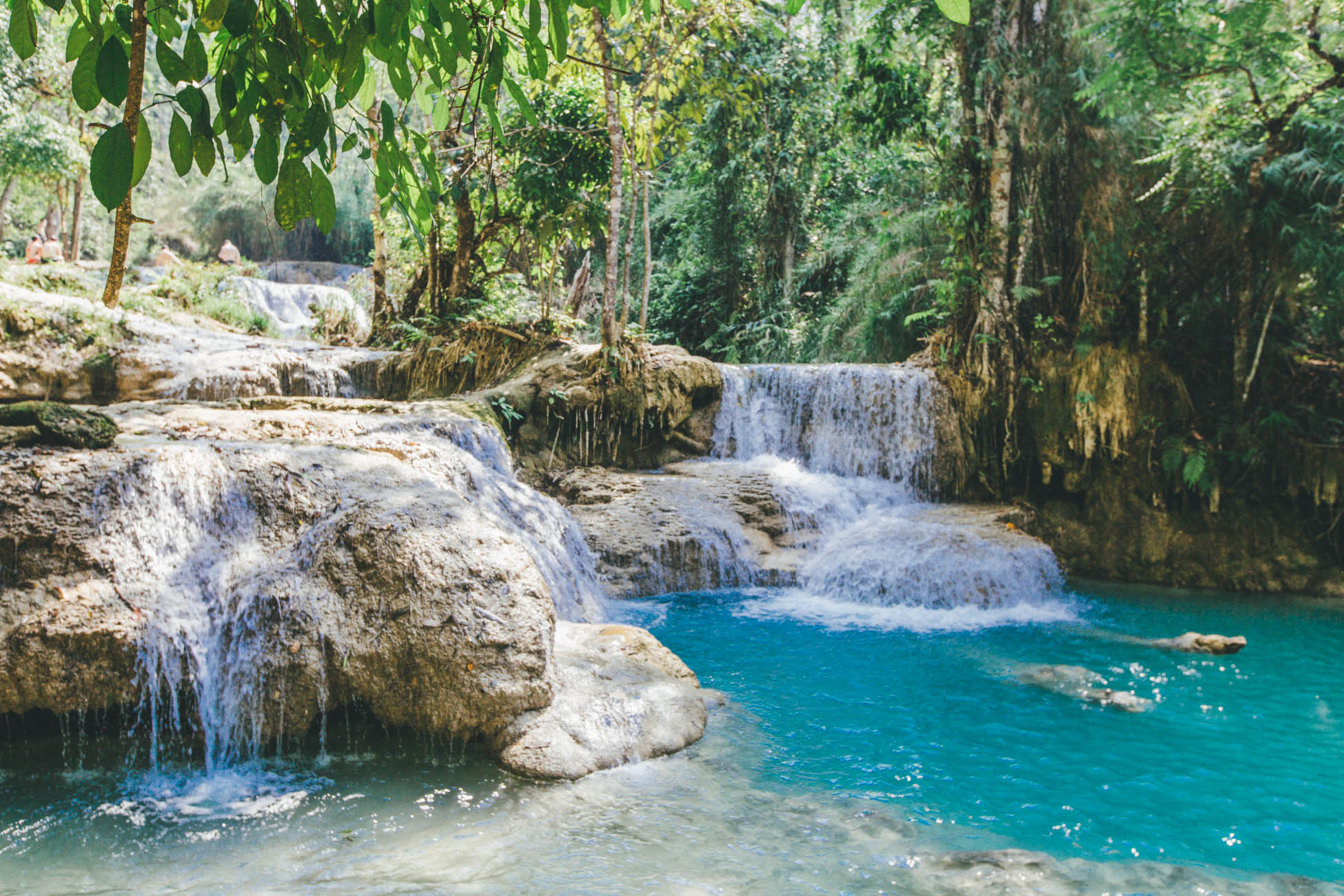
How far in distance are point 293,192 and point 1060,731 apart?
4.88m

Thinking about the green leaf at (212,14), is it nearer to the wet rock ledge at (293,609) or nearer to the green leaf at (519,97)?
the green leaf at (519,97)

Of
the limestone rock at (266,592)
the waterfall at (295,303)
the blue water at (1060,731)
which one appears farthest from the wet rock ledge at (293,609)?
the waterfall at (295,303)

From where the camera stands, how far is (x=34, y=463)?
156 inches

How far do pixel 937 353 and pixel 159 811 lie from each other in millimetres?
9588

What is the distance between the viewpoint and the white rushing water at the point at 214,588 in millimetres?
3803

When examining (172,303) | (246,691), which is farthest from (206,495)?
(172,303)

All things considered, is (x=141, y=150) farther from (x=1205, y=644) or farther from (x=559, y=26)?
(x=1205, y=644)

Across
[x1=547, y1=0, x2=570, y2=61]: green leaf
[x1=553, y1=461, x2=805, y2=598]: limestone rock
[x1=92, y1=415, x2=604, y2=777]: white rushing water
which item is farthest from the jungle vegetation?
[x1=553, y1=461, x2=805, y2=598]: limestone rock

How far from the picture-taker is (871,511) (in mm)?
9484

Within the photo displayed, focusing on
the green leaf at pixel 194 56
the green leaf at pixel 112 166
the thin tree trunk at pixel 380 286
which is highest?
the thin tree trunk at pixel 380 286

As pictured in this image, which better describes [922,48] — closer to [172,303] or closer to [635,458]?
[635,458]

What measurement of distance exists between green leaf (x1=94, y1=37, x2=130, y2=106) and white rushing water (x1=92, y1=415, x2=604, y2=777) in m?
3.17

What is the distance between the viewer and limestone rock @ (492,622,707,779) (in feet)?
12.7

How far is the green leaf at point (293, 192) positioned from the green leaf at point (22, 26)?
377 millimetres
